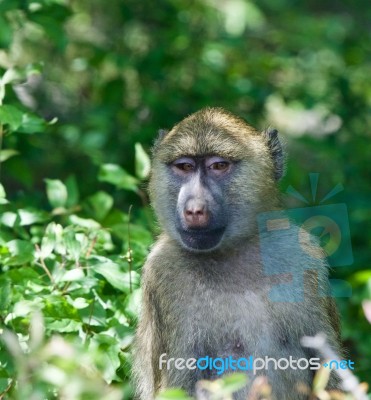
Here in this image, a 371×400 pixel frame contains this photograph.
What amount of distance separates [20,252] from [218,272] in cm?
109

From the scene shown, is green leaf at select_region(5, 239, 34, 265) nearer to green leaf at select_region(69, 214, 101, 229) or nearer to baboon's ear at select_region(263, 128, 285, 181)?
green leaf at select_region(69, 214, 101, 229)

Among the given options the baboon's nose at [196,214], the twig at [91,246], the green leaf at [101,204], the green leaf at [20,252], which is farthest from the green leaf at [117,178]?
the baboon's nose at [196,214]

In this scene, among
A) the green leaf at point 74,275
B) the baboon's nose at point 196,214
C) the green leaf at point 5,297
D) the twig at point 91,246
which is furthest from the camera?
the twig at point 91,246

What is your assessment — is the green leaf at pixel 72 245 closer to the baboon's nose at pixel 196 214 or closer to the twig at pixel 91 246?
the twig at pixel 91 246

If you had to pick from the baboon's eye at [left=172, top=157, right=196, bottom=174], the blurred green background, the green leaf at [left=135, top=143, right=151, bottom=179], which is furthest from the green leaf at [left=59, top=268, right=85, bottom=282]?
the green leaf at [left=135, top=143, right=151, bottom=179]

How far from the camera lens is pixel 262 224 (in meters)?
4.21

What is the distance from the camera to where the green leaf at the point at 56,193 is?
203 inches

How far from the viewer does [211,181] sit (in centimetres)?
406

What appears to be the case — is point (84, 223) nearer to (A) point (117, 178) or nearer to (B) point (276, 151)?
(A) point (117, 178)

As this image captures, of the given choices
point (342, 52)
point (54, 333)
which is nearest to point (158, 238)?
point (54, 333)

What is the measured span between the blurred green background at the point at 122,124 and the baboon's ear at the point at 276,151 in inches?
27.6

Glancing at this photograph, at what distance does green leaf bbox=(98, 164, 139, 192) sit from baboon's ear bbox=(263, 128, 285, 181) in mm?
1055

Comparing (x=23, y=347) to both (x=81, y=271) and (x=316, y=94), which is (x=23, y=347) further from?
(x=316, y=94)

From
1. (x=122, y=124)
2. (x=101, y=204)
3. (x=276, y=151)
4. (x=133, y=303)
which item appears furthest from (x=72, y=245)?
(x=122, y=124)
